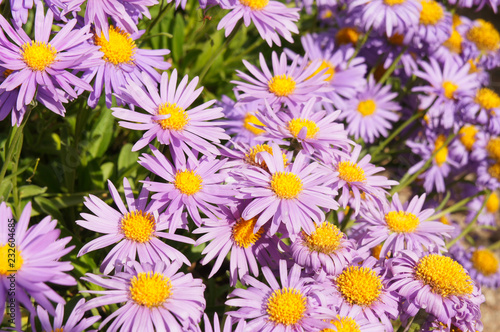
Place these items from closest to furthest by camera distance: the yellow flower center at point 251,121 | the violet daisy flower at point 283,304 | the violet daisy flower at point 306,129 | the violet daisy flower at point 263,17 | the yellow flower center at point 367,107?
the violet daisy flower at point 283,304, the violet daisy flower at point 306,129, the violet daisy flower at point 263,17, the yellow flower center at point 251,121, the yellow flower center at point 367,107

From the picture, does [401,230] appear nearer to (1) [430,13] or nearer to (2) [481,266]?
(2) [481,266]

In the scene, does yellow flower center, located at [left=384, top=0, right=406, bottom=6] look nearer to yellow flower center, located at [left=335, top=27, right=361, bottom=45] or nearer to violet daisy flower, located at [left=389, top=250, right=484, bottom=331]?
yellow flower center, located at [left=335, top=27, right=361, bottom=45]

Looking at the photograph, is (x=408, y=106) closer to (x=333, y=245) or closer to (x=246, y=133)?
(x=246, y=133)

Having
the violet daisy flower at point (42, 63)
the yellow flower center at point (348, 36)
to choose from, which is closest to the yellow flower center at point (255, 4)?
the violet daisy flower at point (42, 63)

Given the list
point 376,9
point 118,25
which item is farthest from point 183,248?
point 376,9

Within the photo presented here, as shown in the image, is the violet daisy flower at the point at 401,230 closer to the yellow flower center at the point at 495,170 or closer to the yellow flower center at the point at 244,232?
the yellow flower center at the point at 244,232

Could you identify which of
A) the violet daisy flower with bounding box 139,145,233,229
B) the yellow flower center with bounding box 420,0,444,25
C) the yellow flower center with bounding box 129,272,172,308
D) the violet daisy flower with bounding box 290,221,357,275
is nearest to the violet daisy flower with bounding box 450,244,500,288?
the yellow flower center with bounding box 420,0,444,25

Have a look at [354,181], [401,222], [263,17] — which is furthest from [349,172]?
[263,17]
